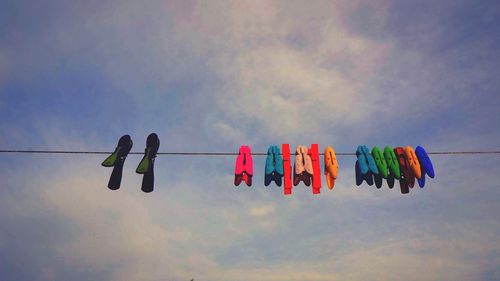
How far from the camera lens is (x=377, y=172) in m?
7.29

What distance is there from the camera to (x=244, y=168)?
23.8ft

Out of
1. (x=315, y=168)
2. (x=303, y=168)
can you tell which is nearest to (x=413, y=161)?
(x=315, y=168)

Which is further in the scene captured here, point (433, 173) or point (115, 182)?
point (433, 173)

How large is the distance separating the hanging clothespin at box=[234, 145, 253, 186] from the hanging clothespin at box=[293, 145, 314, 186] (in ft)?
3.10

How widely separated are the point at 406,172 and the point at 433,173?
55 centimetres

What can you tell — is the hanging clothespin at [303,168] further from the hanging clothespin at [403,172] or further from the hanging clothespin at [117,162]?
the hanging clothespin at [117,162]

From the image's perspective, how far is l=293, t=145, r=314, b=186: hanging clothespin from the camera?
23.6 ft

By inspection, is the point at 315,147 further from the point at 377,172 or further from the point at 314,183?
the point at 377,172

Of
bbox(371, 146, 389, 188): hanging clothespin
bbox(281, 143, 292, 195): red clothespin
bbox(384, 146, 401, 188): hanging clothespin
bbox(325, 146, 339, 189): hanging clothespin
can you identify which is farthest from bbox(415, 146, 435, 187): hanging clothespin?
bbox(281, 143, 292, 195): red clothespin

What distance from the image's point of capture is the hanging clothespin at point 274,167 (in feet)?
23.7

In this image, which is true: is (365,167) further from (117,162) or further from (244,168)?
(117,162)

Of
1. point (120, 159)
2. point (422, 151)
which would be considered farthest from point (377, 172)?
point (120, 159)

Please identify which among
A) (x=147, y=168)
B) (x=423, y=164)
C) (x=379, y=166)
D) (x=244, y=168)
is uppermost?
(x=423, y=164)

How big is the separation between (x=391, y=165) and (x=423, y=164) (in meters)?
0.78
